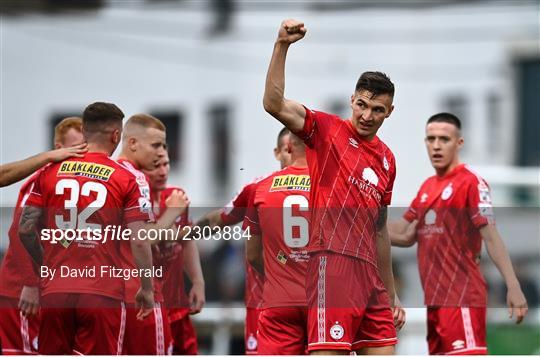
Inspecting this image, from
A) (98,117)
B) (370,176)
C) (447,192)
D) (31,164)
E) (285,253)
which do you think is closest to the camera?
(370,176)

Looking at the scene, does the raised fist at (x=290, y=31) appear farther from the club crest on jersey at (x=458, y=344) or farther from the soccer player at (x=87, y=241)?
the club crest on jersey at (x=458, y=344)

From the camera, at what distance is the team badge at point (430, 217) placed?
41.0ft

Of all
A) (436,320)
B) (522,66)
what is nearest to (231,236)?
(436,320)

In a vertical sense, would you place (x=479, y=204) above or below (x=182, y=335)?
above

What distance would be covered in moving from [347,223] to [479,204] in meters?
2.37

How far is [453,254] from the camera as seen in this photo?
12.4m

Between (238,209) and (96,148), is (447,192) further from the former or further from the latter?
(96,148)

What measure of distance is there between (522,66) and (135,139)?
23328mm

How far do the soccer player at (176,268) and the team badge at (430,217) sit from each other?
197cm

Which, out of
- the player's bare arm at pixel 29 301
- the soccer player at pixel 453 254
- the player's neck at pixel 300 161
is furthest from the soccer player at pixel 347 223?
the player's bare arm at pixel 29 301

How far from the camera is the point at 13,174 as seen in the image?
11.0 meters

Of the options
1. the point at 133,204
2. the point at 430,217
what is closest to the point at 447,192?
the point at 430,217

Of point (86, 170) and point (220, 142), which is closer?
point (86, 170)

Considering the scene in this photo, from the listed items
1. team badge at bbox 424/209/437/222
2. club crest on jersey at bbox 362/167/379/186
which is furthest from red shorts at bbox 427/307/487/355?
club crest on jersey at bbox 362/167/379/186
